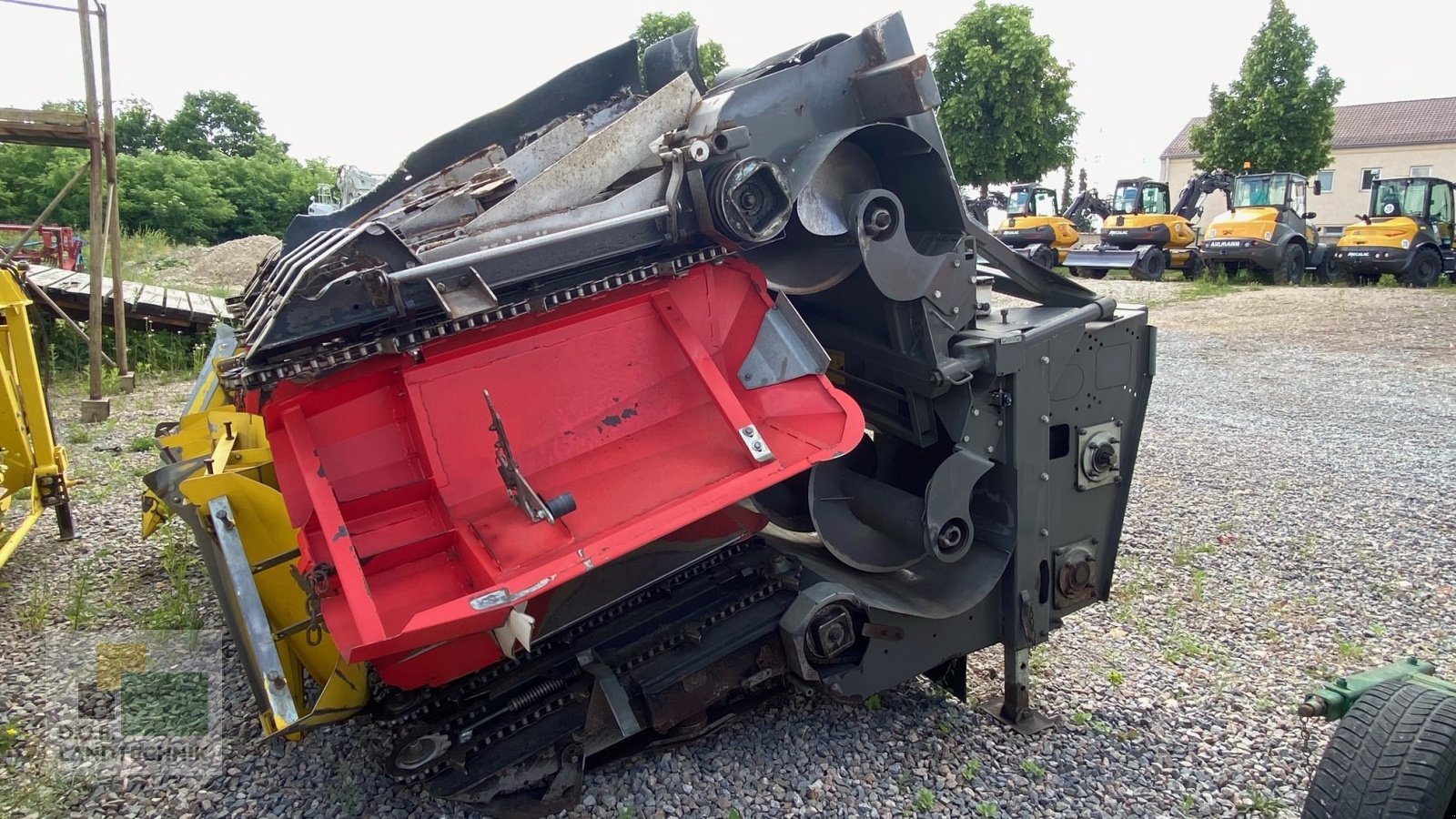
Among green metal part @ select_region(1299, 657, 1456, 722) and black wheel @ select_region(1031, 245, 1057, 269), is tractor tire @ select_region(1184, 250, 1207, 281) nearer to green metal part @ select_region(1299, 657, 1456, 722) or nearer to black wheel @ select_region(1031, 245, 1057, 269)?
black wheel @ select_region(1031, 245, 1057, 269)

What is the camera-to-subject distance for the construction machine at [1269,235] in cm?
1969

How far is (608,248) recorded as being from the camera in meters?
2.92

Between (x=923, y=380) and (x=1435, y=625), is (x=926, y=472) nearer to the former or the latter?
(x=923, y=380)

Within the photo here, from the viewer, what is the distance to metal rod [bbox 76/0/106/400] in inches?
375

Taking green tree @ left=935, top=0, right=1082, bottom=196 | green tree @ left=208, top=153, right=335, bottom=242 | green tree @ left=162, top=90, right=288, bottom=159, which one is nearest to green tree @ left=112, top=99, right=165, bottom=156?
green tree @ left=162, top=90, right=288, bottom=159

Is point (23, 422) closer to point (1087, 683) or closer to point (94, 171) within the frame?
point (94, 171)

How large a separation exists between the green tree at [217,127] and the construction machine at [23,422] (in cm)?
4058

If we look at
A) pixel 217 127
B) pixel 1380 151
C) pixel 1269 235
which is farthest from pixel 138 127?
pixel 1380 151

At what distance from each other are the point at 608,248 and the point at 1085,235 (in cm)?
2763

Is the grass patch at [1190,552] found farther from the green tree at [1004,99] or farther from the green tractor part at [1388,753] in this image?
the green tree at [1004,99]

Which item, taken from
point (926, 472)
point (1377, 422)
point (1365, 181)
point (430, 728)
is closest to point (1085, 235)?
point (1377, 422)

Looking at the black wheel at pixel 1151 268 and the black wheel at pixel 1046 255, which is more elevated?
Answer: the black wheel at pixel 1046 255

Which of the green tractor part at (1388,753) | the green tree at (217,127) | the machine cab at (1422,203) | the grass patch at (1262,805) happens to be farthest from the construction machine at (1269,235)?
the green tree at (217,127)

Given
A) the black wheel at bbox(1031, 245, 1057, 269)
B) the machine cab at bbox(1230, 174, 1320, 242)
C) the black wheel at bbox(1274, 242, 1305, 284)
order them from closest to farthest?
the black wheel at bbox(1274, 242, 1305, 284) < the machine cab at bbox(1230, 174, 1320, 242) < the black wheel at bbox(1031, 245, 1057, 269)
